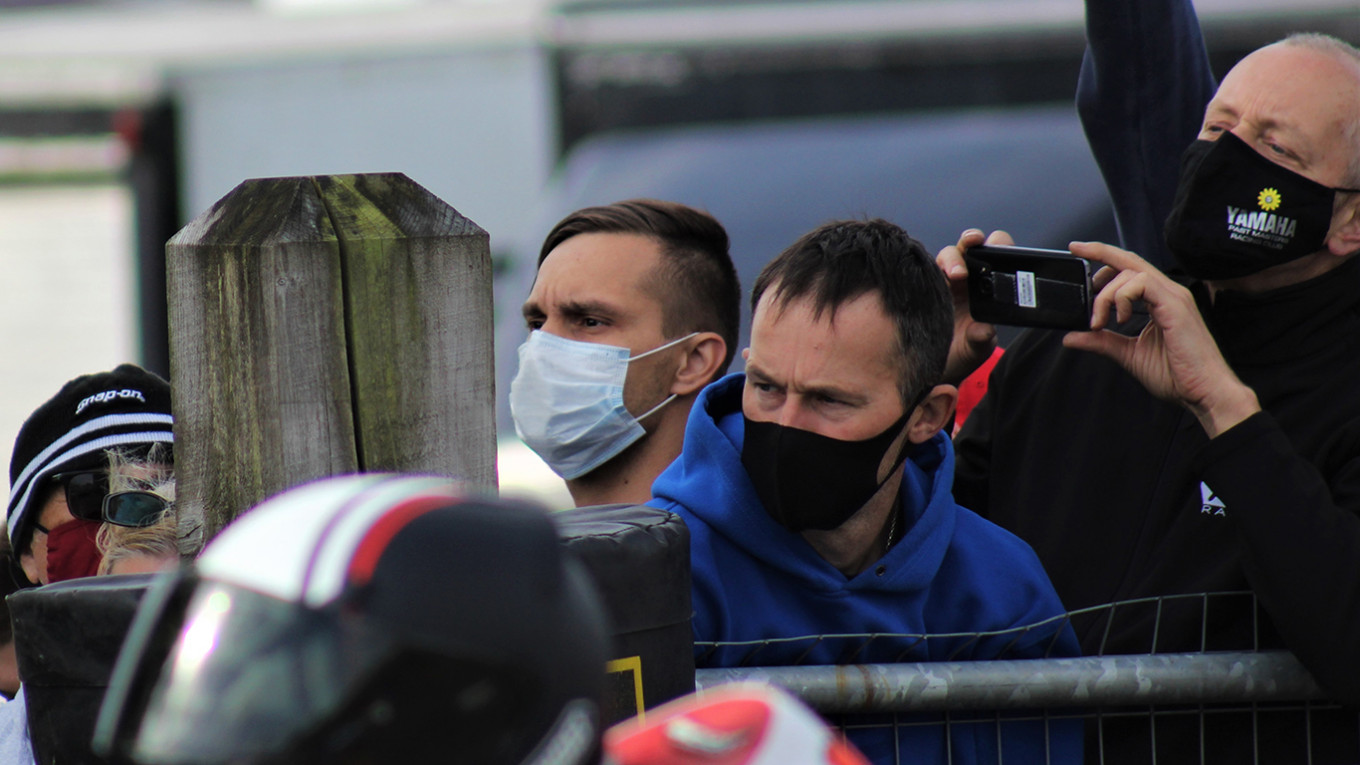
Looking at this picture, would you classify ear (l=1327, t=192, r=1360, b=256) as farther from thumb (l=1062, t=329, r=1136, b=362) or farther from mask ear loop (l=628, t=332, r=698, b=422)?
mask ear loop (l=628, t=332, r=698, b=422)

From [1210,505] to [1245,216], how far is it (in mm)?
485

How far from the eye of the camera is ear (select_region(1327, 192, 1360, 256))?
2.57 meters

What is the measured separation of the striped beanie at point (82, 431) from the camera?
2.62m

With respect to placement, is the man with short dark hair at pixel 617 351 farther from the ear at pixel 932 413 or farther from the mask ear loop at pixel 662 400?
the ear at pixel 932 413

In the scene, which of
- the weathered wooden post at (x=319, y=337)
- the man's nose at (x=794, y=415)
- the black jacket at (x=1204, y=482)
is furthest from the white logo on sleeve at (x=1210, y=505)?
the weathered wooden post at (x=319, y=337)

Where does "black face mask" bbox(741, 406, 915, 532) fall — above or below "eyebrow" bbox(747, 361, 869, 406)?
below

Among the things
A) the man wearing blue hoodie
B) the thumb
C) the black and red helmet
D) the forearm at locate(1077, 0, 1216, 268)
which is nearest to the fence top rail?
the man wearing blue hoodie

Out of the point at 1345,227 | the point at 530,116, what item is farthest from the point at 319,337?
the point at 530,116

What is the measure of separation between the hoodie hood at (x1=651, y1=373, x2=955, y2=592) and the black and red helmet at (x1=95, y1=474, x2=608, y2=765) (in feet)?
3.81

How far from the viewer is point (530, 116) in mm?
8242

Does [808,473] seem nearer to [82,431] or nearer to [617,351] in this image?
[617,351]

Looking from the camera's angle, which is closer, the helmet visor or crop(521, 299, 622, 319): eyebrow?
the helmet visor

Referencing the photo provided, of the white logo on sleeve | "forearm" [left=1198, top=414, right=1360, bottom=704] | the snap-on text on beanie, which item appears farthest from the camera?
the snap-on text on beanie

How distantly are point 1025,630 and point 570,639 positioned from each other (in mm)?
1186
